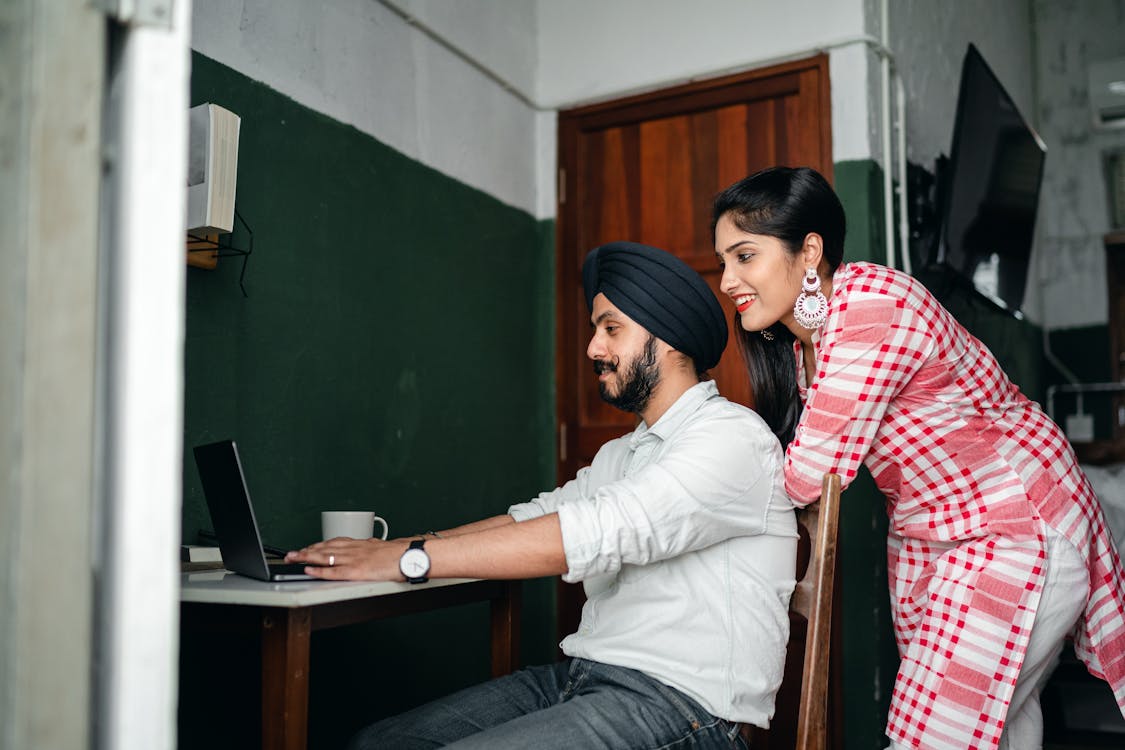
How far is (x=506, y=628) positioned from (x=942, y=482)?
0.86 metres

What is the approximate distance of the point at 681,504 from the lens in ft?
4.82

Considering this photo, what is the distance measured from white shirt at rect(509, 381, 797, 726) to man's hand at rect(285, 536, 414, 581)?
27 cm

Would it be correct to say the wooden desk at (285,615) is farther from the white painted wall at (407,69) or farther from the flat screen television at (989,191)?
the flat screen television at (989,191)

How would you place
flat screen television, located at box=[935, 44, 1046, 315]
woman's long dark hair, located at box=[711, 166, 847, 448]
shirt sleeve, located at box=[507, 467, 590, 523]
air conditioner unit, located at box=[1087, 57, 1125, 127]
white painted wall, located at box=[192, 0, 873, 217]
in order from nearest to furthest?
1. woman's long dark hair, located at box=[711, 166, 847, 448]
2. shirt sleeve, located at box=[507, 467, 590, 523]
3. white painted wall, located at box=[192, 0, 873, 217]
4. flat screen television, located at box=[935, 44, 1046, 315]
5. air conditioner unit, located at box=[1087, 57, 1125, 127]

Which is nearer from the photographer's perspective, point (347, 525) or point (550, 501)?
point (347, 525)

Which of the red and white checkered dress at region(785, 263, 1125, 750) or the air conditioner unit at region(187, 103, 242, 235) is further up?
the air conditioner unit at region(187, 103, 242, 235)

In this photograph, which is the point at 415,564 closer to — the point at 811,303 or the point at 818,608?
the point at 818,608

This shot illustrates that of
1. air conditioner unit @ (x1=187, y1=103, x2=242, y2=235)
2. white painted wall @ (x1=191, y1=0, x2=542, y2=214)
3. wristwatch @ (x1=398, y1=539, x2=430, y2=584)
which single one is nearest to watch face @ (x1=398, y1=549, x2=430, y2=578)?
wristwatch @ (x1=398, y1=539, x2=430, y2=584)

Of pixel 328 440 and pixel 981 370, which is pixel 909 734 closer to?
pixel 981 370

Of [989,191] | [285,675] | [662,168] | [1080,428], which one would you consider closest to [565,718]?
[285,675]

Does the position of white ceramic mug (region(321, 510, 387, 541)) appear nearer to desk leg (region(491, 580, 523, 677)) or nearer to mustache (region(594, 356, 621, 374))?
desk leg (region(491, 580, 523, 677))

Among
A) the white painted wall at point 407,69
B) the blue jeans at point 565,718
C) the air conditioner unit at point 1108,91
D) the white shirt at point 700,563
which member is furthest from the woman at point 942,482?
the air conditioner unit at point 1108,91

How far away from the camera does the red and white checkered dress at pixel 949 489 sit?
1.63m

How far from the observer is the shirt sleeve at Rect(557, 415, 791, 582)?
143 cm
